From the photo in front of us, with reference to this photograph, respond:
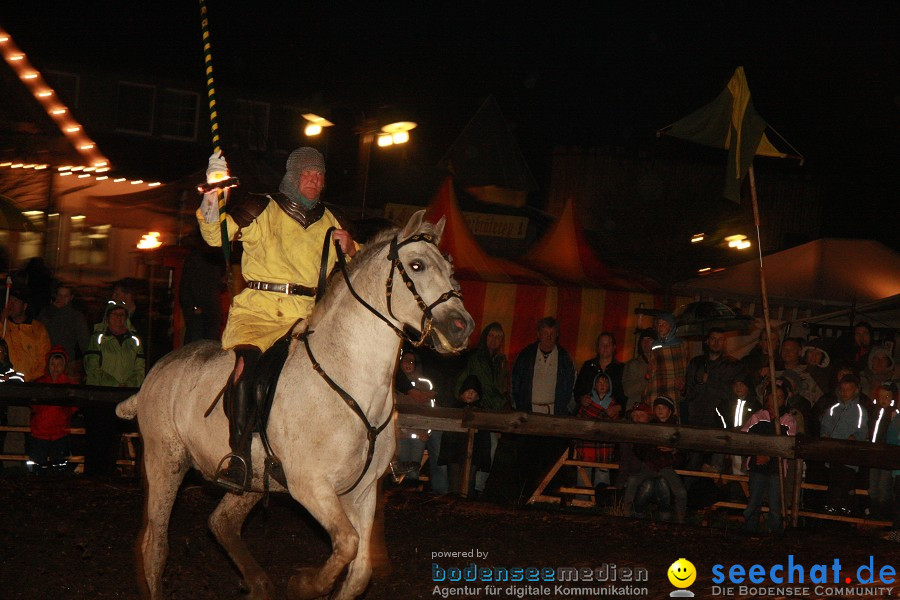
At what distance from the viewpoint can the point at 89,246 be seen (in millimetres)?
20078

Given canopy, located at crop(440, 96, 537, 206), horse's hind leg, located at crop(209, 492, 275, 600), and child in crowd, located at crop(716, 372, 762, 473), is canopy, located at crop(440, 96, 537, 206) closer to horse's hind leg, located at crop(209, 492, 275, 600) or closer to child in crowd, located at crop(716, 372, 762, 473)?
child in crowd, located at crop(716, 372, 762, 473)

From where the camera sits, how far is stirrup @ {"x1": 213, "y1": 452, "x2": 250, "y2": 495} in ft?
21.1

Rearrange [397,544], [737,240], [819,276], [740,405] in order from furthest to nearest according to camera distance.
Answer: [737,240], [819,276], [740,405], [397,544]

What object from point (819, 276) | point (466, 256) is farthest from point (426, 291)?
point (819, 276)

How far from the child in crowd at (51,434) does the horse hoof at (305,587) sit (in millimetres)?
7025

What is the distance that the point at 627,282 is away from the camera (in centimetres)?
1620

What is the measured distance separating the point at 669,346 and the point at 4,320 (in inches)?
316

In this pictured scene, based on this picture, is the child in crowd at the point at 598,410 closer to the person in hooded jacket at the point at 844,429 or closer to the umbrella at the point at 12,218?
the person in hooded jacket at the point at 844,429

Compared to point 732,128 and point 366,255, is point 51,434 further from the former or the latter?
point 732,128

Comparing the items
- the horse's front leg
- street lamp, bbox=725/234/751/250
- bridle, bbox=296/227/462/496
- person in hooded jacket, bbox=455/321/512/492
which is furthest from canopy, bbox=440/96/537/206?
→ the horse's front leg

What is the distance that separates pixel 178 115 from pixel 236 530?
2505cm

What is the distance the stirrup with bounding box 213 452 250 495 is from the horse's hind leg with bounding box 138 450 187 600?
764 millimetres

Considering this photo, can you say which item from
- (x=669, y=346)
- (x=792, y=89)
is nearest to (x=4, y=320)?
(x=669, y=346)

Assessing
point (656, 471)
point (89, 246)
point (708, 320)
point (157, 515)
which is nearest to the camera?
point (157, 515)
